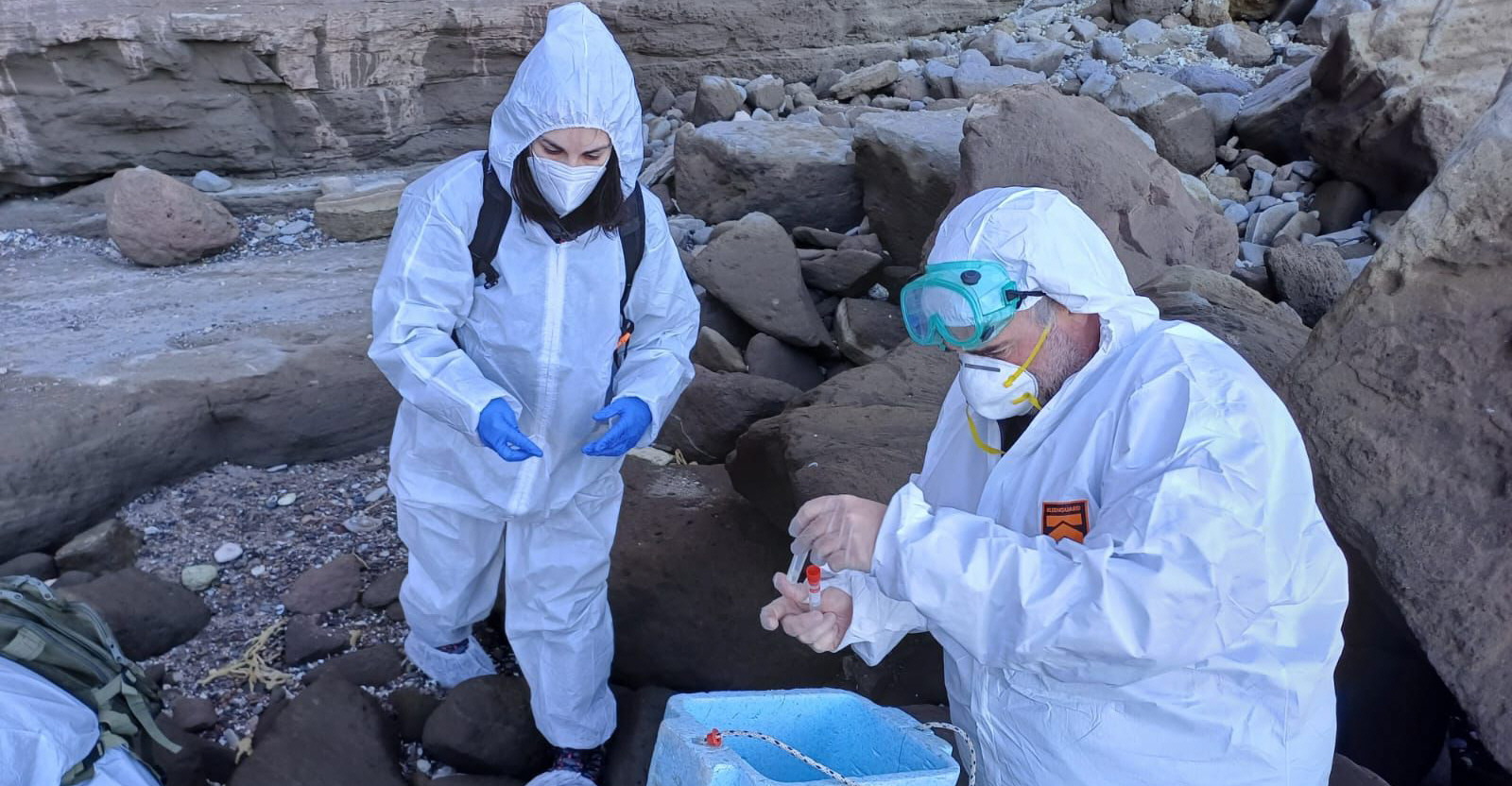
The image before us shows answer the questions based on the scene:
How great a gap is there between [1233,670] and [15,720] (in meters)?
1.85

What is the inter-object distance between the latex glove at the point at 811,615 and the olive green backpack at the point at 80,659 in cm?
121

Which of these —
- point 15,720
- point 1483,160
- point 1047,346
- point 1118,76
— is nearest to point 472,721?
point 15,720

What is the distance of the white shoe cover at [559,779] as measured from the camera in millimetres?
2891

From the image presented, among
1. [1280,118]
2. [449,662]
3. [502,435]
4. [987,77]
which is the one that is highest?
[502,435]

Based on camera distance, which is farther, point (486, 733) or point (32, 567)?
point (32, 567)

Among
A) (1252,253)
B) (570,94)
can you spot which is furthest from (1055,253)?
(1252,253)

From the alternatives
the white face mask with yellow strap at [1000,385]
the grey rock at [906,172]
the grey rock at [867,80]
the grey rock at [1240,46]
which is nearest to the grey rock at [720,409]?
the grey rock at [906,172]

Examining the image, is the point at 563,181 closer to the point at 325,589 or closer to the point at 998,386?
the point at 998,386

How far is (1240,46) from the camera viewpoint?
742 centimetres

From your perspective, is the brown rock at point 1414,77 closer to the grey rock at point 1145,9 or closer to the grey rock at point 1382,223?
the grey rock at point 1382,223

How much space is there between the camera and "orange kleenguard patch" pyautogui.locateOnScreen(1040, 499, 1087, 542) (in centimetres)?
166

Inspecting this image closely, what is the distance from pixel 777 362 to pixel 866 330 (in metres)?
0.38

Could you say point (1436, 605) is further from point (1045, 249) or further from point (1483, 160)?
point (1045, 249)

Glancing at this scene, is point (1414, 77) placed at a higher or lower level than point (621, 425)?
higher
